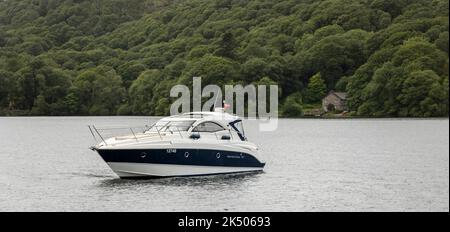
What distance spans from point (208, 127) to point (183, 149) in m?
3.80

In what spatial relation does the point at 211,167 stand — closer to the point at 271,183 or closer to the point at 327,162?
the point at 271,183

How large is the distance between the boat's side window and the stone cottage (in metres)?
143

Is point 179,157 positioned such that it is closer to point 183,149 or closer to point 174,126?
point 183,149

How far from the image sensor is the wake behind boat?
1970 inches

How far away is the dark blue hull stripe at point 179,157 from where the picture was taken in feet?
164

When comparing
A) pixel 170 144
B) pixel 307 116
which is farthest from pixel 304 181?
pixel 307 116

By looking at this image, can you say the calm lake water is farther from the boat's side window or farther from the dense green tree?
the dense green tree

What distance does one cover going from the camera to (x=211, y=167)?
53.6 m

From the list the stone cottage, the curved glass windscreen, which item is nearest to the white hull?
the curved glass windscreen

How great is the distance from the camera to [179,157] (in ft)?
169

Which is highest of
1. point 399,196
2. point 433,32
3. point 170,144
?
point 433,32

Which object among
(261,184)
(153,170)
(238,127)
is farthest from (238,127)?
(153,170)

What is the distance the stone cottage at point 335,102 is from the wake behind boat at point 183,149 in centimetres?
14115

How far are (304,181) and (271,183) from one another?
149 inches
